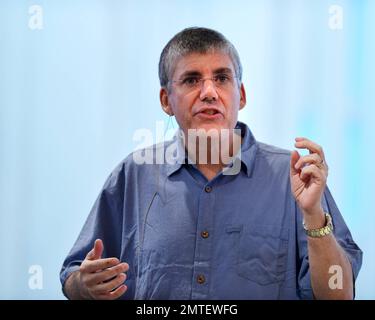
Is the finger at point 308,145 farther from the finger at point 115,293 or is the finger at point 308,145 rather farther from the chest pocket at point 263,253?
the finger at point 115,293

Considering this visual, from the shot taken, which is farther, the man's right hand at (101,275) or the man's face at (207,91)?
the man's face at (207,91)

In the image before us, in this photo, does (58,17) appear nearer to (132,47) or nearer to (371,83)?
(132,47)

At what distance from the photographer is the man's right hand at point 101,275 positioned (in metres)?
1.16

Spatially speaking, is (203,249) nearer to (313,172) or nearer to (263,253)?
(263,253)

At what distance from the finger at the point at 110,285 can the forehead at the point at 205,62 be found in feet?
1.69

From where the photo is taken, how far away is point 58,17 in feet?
5.00

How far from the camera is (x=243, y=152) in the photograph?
4.45 feet

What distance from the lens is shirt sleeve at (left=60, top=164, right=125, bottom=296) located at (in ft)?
4.42

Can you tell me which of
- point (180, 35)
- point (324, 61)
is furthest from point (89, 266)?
point (324, 61)

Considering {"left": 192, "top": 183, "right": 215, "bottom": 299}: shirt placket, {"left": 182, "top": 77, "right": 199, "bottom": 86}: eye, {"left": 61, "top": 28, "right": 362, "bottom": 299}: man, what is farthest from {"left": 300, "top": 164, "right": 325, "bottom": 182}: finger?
{"left": 182, "top": 77, "right": 199, "bottom": 86}: eye

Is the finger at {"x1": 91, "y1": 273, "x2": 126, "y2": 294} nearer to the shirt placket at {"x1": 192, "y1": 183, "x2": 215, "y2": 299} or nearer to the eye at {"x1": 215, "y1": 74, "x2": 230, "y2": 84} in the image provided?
the shirt placket at {"x1": 192, "y1": 183, "x2": 215, "y2": 299}

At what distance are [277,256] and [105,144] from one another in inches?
21.8

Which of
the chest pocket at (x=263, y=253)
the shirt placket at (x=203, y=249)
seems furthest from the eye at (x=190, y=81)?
the chest pocket at (x=263, y=253)

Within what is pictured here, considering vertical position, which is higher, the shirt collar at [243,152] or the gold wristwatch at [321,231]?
Answer: the shirt collar at [243,152]
